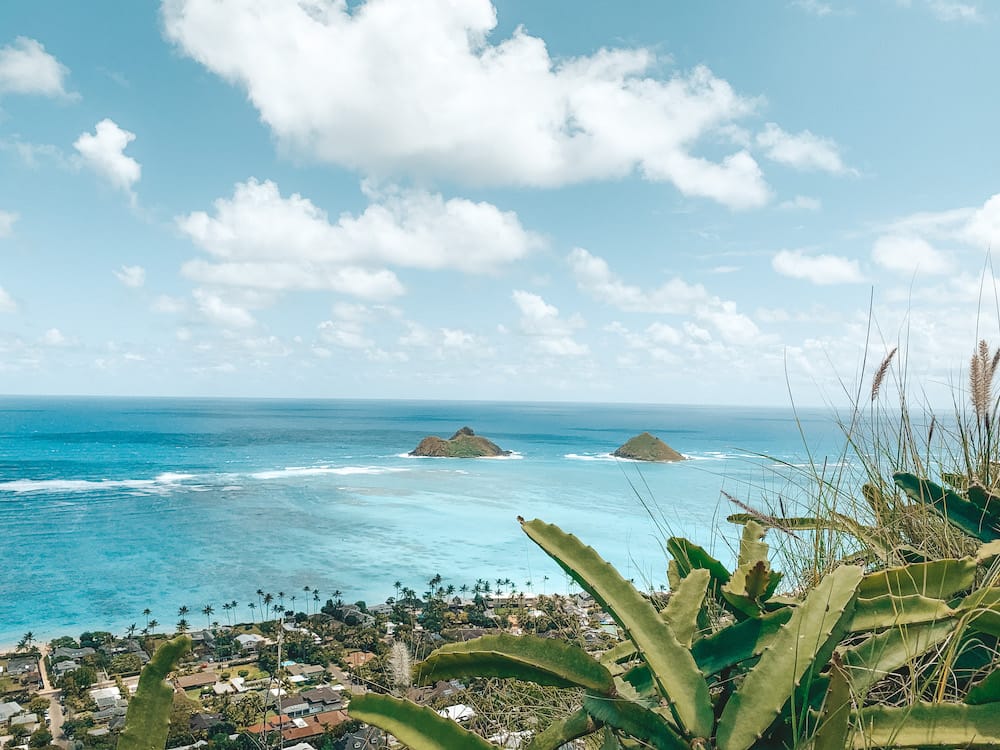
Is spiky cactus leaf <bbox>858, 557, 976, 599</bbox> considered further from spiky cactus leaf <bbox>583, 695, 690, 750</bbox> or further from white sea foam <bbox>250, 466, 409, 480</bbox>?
white sea foam <bbox>250, 466, 409, 480</bbox>

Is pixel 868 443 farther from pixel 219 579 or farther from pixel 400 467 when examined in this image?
pixel 400 467

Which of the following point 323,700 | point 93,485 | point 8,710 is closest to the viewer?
point 323,700

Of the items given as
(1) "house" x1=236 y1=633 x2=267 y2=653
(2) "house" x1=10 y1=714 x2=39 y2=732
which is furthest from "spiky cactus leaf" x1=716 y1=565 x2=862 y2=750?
(1) "house" x1=236 y1=633 x2=267 y2=653

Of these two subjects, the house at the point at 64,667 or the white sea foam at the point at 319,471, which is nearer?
the house at the point at 64,667

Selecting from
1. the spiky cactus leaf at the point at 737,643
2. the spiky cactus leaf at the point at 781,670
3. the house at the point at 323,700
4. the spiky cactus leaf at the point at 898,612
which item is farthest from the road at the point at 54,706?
the spiky cactus leaf at the point at 898,612

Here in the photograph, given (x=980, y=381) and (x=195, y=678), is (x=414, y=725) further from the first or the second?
(x=195, y=678)

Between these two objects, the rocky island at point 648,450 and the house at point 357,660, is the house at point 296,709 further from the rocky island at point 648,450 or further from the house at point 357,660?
the rocky island at point 648,450

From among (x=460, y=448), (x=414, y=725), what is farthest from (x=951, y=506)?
(x=460, y=448)

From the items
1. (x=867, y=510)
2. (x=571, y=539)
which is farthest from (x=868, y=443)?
(x=571, y=539)
